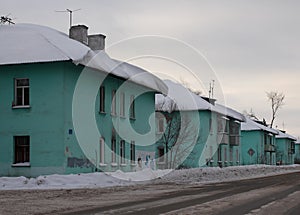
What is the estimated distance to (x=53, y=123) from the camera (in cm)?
2750

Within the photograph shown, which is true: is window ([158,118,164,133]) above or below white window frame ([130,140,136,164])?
above

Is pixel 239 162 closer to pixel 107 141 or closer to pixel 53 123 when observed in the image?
pixel 107 141

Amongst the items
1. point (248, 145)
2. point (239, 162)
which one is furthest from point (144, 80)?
point (248, 145)

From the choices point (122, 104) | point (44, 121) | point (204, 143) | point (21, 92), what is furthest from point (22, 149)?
point (204, 143)

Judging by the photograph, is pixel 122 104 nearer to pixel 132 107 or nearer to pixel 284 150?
pixel 132 107

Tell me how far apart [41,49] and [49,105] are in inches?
114

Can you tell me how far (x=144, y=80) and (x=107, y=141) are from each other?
605 centimetres

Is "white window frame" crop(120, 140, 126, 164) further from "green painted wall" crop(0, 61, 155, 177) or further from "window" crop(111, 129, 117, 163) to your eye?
"green painted wall" crop(0, 61, 155, 177)

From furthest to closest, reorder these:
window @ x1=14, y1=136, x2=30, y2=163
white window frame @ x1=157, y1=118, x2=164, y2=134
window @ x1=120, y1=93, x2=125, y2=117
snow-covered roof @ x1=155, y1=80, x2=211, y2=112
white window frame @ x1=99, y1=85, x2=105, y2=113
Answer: white window frame @ x1=157, y1=118, x2=164, y2=134, snow-covered roof @ x1=155, y1=80, x2=211, y2=112, window @ x1=120, y1=93, x2=125, y2=117, white window frame @ x1=99, y1=85, x2=105, y2=113, window @ x1=14, y1=136, x2=30, y2=163

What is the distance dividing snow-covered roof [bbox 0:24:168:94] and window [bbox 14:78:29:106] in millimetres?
1414

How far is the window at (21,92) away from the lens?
28.3 meters

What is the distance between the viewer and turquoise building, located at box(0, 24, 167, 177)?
27.3 metres

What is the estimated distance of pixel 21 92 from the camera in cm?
2847

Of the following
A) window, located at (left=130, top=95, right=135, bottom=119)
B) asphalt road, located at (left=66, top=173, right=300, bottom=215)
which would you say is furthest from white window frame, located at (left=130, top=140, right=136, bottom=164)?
A: asphalt road, located at (left=66, top=173, right=300, bottom=215)
